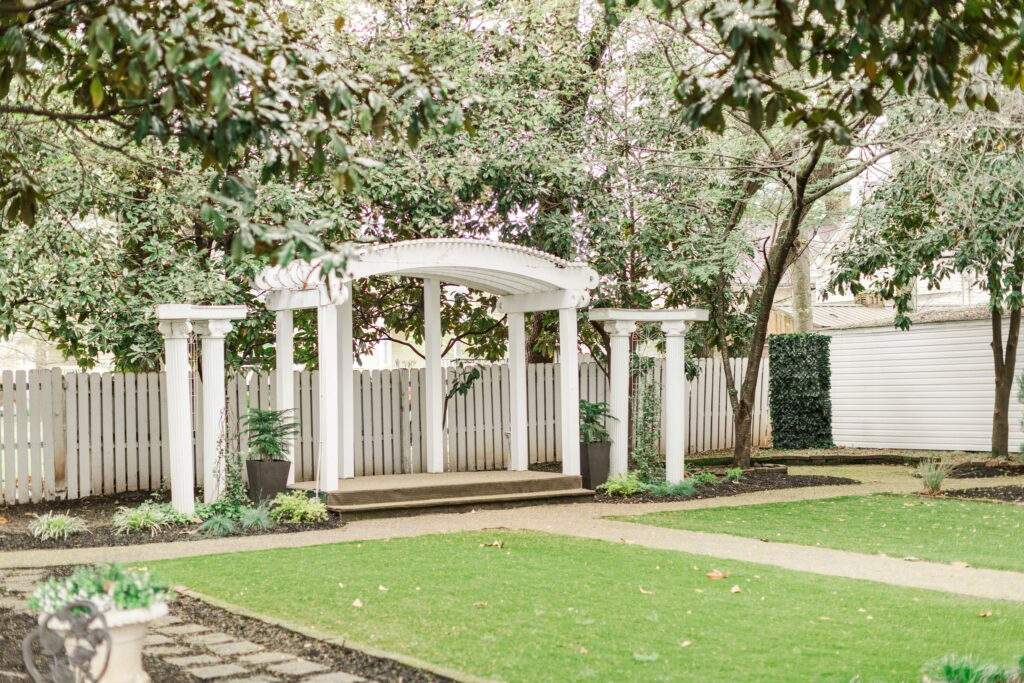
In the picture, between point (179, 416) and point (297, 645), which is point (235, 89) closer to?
point (297, 645)

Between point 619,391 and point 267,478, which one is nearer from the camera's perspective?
point 267,478

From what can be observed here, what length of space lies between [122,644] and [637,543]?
5729 mm

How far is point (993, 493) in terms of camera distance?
43.4 feet

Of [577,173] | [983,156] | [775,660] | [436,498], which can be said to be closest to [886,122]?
[983,156]

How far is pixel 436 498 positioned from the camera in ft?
40.5

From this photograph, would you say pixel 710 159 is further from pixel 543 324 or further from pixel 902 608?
pixel 902 608

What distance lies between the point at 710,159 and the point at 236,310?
702 cm

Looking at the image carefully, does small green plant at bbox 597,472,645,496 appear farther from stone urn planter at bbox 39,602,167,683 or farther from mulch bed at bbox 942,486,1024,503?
stone urn planter at bbox 39,602,167,683

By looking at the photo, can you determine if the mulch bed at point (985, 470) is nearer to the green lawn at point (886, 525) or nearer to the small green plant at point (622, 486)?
the green lawn at point (886, 525)

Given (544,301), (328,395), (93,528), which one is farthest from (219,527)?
(544,301)

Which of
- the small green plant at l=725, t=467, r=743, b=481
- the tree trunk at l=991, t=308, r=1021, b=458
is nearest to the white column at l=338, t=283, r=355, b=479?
the small green plant at l=725, t=467, r=743, b=481

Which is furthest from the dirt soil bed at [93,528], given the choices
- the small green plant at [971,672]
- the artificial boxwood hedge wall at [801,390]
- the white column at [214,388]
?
the artificial boxwood hedge wall at [801,390]

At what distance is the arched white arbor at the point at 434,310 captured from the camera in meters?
11.8

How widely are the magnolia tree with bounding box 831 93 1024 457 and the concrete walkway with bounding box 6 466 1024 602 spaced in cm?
370
